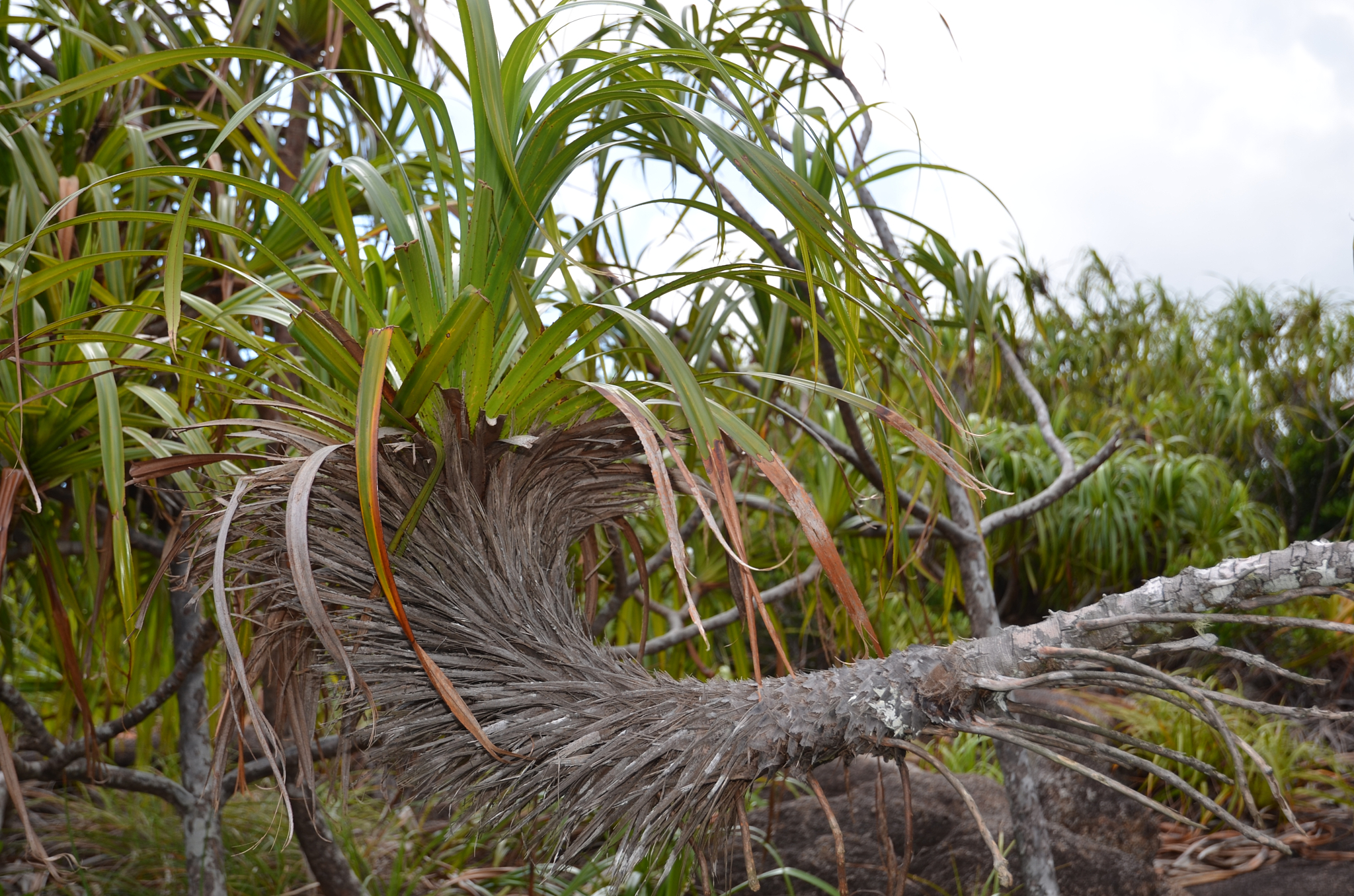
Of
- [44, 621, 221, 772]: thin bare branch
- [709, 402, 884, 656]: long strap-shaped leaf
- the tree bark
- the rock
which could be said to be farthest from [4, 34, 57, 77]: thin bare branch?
the rock

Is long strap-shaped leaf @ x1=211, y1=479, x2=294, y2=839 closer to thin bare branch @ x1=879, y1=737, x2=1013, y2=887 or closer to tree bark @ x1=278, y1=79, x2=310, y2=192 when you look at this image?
thin bare branch @ x1=879, y1=737, x2=1013, y2=887

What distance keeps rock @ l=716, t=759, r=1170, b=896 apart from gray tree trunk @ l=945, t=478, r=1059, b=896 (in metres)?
0.30

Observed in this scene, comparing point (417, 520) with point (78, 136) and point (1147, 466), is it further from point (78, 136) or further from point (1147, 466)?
point (1147, 466)

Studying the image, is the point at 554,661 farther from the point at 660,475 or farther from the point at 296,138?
the point at 296,138

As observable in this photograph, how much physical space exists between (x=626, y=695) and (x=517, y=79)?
0.45 metres

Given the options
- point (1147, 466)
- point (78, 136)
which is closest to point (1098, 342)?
point (1147, 466)

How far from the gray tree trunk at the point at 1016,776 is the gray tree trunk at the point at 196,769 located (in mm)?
1127

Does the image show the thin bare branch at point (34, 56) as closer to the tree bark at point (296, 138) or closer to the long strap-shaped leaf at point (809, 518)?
the tree bark at point (296, 138)

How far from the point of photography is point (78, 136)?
1.48 meters

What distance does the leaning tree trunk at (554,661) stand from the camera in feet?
1.51

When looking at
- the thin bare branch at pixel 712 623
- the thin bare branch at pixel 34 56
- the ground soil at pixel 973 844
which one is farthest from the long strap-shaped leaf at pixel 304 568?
the thin bare branch at pixel 34 56

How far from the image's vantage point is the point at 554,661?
1.94 ft

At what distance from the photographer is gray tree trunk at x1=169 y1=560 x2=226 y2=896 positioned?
1318mm

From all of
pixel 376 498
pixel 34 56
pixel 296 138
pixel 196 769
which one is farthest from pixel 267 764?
pixel 34 56
